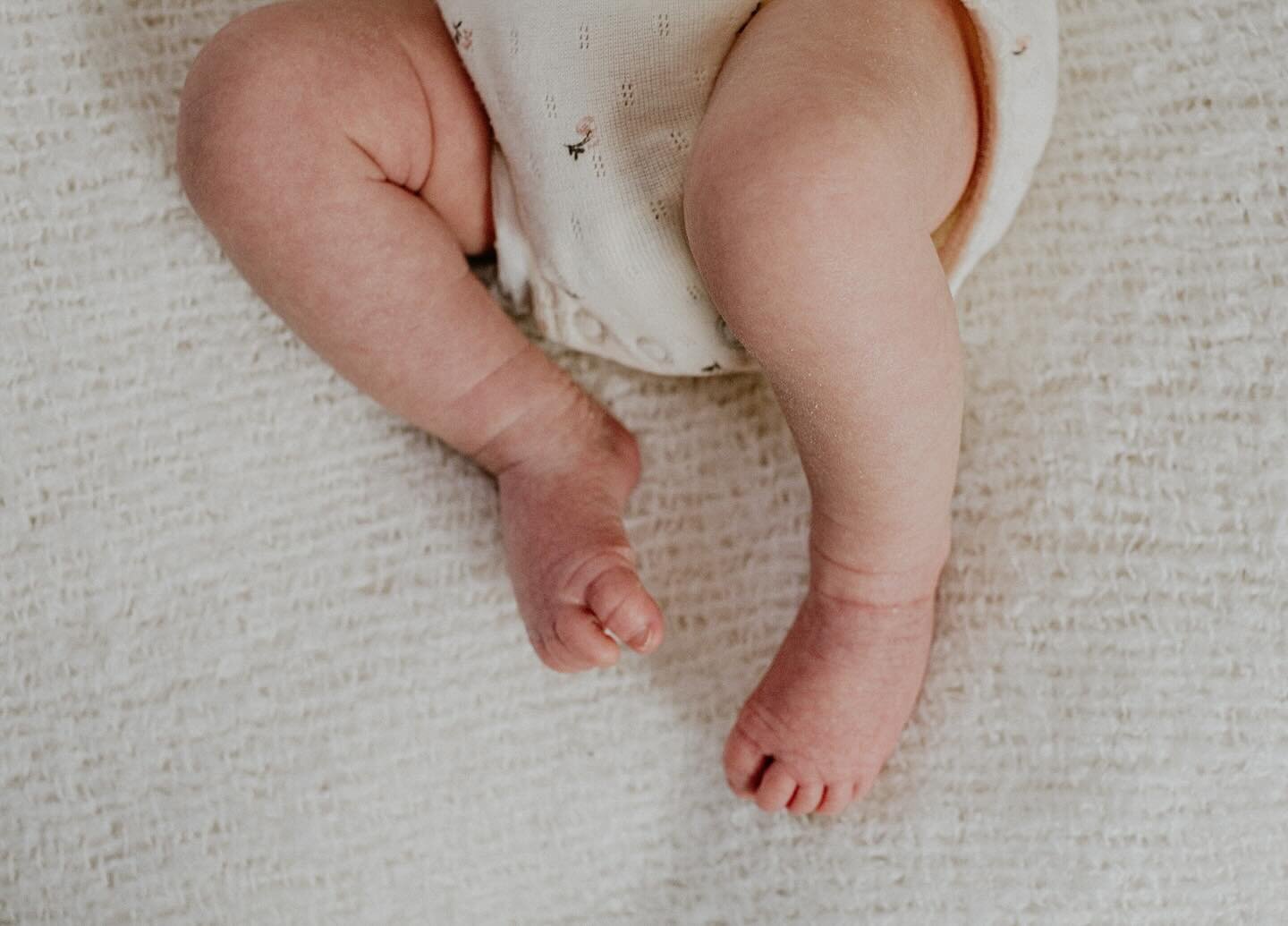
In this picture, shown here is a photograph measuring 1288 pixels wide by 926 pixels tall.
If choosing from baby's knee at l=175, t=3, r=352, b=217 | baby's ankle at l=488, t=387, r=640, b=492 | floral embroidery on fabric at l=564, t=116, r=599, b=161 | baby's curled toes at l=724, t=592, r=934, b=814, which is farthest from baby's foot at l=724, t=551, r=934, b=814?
baby's knee at l=175, t=3, r=352, b=217

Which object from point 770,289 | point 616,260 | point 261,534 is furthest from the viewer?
point 261,534

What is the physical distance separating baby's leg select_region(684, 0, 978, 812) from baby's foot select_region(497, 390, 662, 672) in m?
0.11

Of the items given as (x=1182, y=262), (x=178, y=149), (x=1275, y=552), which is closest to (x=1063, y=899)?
(x=1275, y=552)

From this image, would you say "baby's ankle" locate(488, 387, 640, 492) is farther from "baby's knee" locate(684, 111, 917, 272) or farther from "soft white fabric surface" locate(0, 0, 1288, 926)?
"baby's knee" locate(684, 111, 917, 272)

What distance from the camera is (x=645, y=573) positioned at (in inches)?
32.3

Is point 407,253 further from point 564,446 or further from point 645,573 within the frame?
point 645,573

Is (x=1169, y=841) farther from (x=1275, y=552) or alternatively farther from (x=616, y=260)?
(x=616, y=260)

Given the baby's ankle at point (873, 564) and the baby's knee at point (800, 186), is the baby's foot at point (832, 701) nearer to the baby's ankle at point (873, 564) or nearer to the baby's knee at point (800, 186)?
the baby's ankle at point (873, 564)

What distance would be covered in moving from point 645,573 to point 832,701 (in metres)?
0.16

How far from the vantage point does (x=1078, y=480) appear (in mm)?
752

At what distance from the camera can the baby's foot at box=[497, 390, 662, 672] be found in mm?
706

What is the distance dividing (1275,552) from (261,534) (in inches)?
25.0

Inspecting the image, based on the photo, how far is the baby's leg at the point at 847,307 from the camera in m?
0.57

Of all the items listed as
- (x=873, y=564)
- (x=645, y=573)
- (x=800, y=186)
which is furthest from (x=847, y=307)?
(x=645, y=573)
